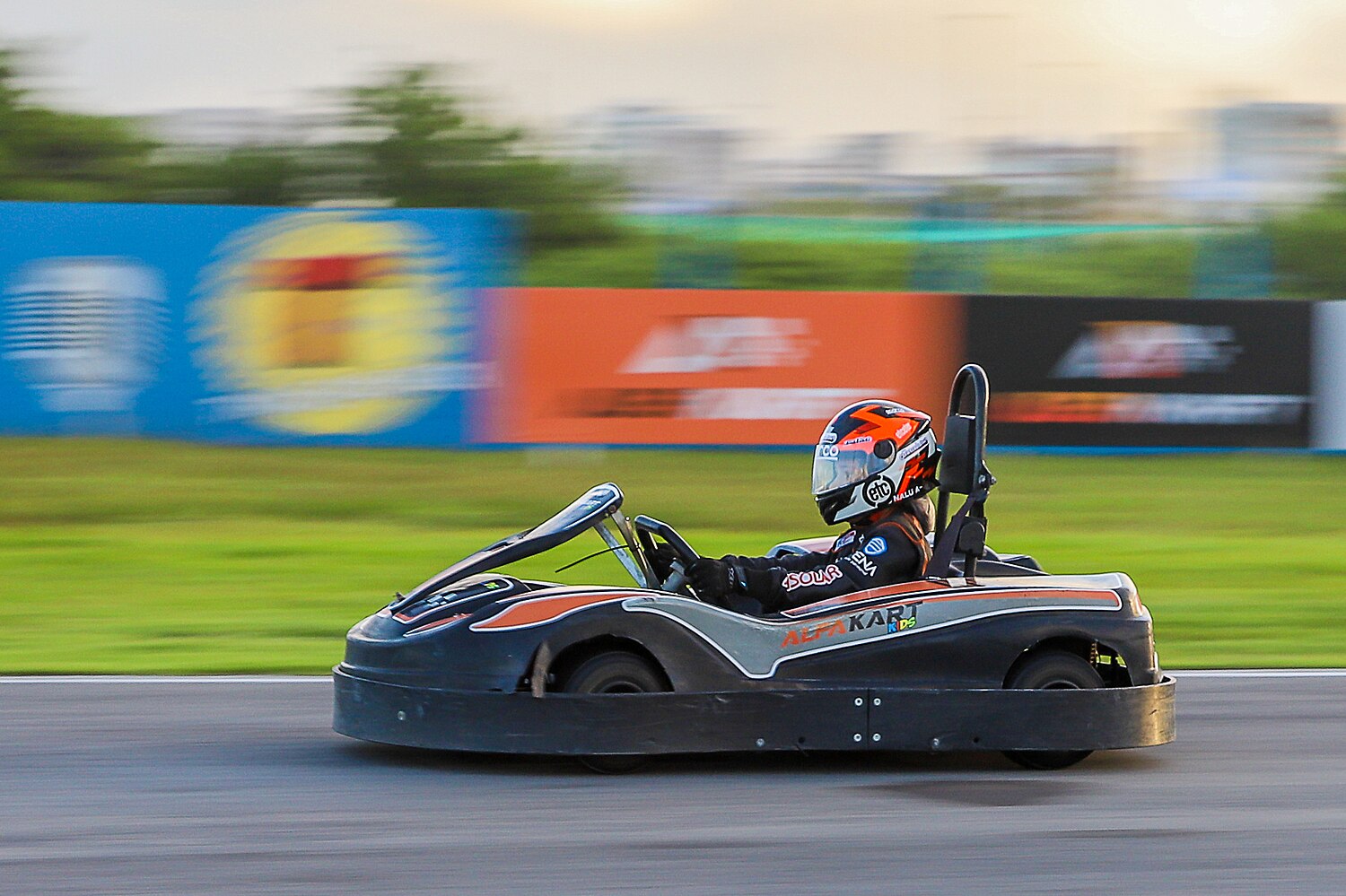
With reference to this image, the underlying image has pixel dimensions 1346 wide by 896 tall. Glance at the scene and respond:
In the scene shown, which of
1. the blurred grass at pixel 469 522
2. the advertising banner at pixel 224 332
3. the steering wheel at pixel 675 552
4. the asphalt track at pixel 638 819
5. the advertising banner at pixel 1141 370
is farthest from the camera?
the advertising banner at pixel 1141 370

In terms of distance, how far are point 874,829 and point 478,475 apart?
934cm

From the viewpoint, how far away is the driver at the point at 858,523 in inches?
227

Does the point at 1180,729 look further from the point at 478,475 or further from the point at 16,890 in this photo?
the point at 478,475

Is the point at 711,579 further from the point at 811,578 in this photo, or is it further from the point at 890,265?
the point at 890,265

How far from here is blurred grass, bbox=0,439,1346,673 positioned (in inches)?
407

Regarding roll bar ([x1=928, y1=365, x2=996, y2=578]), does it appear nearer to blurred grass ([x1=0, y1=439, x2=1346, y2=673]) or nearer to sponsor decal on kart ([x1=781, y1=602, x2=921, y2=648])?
sponsor decal on kart ([x1=781, y1=602, x2=921, y2=648])

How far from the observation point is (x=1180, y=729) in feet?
22.1

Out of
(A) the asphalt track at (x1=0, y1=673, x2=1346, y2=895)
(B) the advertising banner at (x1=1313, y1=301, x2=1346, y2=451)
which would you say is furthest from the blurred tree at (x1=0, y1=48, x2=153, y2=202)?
(A) the asphalt track at (x1=0, y1=673, x2=1346, y2=895)

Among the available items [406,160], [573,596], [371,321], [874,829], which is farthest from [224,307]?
[874,829]

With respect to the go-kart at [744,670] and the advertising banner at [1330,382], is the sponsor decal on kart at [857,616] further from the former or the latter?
the advertising banner at [1330,382]

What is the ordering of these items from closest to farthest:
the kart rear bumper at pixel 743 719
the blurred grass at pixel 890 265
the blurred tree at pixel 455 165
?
the kart rear bumper at pixel 743 719, the blurred grass at pixel 890 265, the blurred tree at pixel 455 165

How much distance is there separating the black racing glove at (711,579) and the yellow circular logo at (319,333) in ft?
28.3

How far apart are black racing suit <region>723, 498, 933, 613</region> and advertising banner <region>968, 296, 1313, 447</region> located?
8712 mm

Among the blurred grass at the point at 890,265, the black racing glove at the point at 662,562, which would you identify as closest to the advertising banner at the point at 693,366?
the blurred grass at the point at 890,265
